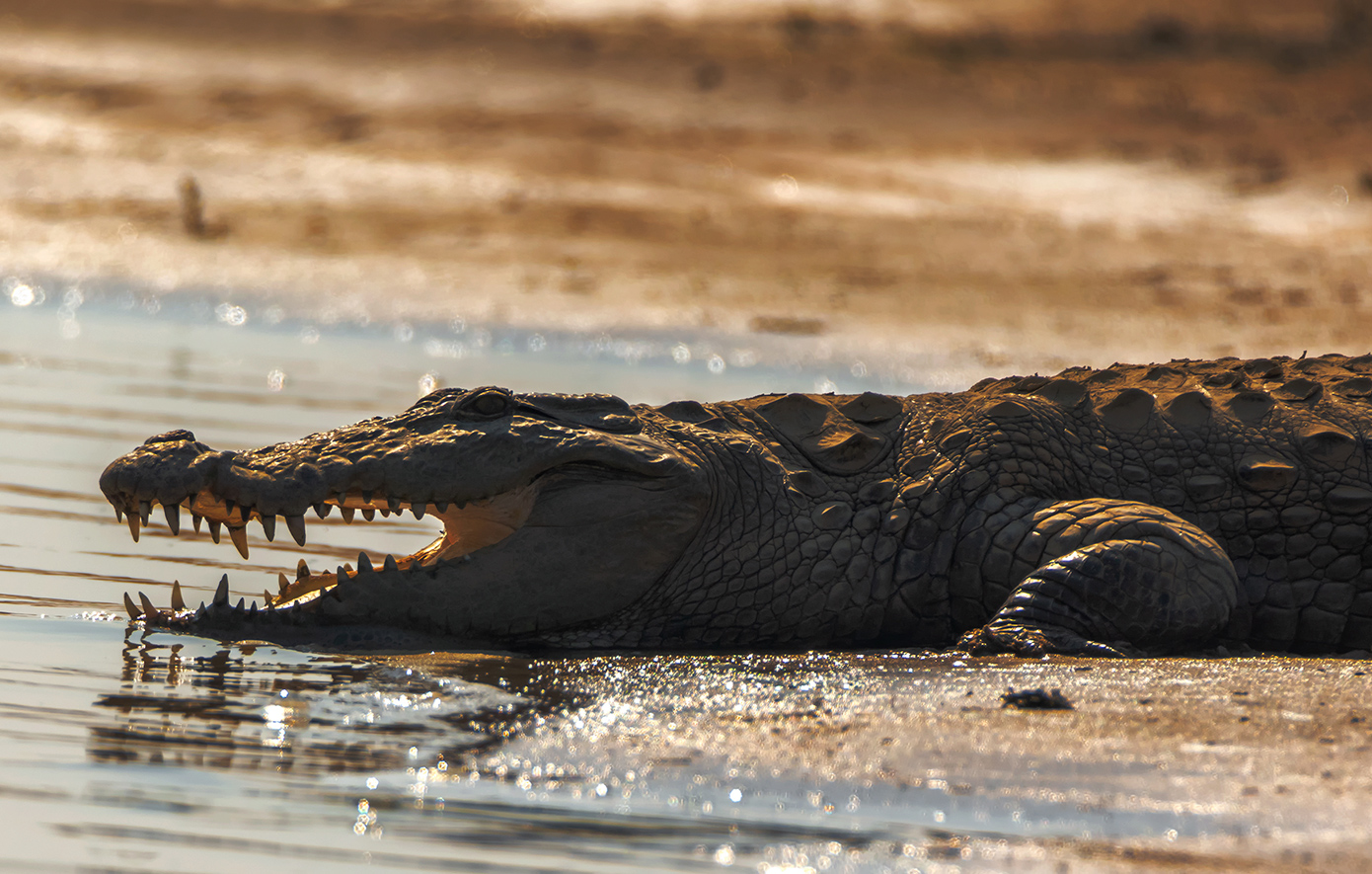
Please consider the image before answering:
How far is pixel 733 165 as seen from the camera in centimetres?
1628

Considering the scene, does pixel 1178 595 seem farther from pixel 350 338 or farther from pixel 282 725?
pixel 350 338

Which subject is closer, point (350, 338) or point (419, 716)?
point (419, 716)

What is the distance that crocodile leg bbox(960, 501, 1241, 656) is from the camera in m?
4.09

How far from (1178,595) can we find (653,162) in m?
12.3

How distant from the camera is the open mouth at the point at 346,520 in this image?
3975 mm

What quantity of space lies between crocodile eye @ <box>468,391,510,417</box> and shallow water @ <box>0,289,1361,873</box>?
672 millimetres

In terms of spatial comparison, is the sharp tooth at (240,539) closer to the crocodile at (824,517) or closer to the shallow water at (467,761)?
the crocodile at (824,517)

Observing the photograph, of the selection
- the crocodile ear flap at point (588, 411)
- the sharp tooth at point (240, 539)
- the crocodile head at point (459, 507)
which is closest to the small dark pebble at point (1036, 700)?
the crocodile head at point (459, 507)

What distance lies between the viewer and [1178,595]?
4133mm

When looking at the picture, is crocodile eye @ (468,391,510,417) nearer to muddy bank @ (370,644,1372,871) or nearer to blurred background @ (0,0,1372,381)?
muddy bank @ (370,644,1372,871)

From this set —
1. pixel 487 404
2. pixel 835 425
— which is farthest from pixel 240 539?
pixel 835 425

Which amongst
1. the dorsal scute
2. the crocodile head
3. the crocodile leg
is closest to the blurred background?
the dorsal scute

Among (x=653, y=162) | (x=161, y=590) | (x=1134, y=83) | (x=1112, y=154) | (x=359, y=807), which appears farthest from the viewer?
(x=1134, y=83)

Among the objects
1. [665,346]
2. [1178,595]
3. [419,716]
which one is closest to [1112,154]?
[665,346]
